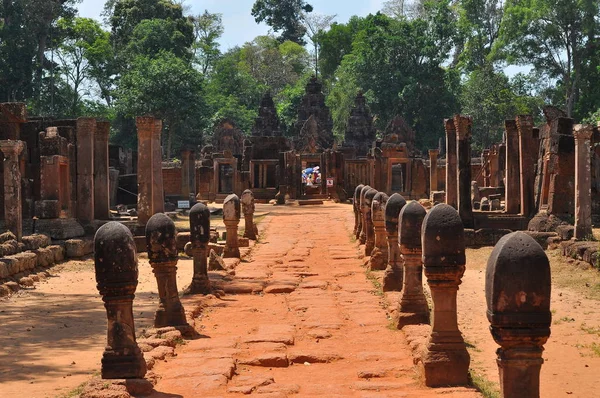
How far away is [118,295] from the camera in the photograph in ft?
24.7

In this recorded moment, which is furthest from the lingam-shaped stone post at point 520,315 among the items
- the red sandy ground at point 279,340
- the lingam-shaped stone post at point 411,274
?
the lingam-shaped stone post at point 411,274

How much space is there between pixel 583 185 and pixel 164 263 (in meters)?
10.8

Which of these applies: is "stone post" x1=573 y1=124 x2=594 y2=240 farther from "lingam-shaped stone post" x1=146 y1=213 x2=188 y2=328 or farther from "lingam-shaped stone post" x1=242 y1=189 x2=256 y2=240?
"lingam-shaped stone post" x1=146 y1=213 x2=188 y2=328

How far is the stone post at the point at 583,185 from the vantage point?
17.9 m

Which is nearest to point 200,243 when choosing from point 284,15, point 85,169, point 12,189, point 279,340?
point 279,340

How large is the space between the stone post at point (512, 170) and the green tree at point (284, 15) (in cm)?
8234

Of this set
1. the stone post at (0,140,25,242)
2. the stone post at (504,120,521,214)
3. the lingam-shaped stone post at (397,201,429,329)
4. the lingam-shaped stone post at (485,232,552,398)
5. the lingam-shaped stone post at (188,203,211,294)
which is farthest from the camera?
the stone post at (504,120,521,214)

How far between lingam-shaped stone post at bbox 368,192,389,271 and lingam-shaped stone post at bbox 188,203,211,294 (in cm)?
349

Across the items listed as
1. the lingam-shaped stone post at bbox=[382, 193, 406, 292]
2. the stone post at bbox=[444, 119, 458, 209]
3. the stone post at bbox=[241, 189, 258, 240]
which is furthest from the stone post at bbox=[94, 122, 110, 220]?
the lingam-shaped stone post at bbox=[382, 193, 406, 292]

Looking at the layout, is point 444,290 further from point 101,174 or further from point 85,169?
point 101,174

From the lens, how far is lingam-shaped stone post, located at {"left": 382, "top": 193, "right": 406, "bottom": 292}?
11.9 m

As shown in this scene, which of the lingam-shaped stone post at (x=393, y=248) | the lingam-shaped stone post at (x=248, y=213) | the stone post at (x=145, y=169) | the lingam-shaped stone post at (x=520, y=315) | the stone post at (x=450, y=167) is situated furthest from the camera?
the stone post at (x=450, y=167)

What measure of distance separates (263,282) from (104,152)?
10.3m

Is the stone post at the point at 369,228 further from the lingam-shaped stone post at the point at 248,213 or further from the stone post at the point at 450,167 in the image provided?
the stone post at the point at 450,167
